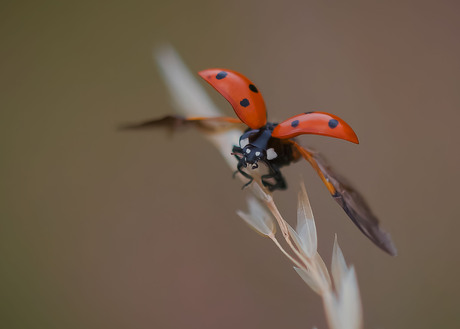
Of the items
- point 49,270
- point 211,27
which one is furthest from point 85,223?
point 211,27

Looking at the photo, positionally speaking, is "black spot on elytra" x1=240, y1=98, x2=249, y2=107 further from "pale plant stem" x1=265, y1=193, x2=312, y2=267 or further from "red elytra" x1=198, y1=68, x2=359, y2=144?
"pale plant stem" x1=265, y1=193, x2=312, y2=267

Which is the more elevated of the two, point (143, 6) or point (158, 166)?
point (143, 6)

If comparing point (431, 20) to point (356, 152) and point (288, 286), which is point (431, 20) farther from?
point (288, 286)

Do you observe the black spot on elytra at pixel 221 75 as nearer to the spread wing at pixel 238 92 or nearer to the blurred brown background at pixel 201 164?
the spread wing at pixel 238 92

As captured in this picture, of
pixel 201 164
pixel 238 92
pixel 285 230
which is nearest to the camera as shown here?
pixel 285 230

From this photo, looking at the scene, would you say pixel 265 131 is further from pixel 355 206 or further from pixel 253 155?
pixel 355 206

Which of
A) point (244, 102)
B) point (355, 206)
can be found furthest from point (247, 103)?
point (355, 206)

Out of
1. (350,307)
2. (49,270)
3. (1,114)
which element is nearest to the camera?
(350,307)

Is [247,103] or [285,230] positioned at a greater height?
[247,103]
